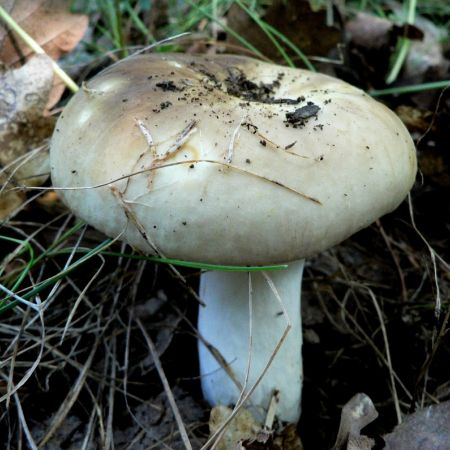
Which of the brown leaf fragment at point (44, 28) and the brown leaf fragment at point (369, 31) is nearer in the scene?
the brown leaf fragment at point (44, 28)

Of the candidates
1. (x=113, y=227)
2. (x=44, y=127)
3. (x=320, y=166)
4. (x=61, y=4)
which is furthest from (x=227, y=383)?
(x=61, y=4)

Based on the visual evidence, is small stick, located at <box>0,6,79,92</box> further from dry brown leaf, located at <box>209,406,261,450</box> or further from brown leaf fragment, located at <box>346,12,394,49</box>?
brown leaf fragment, located at <box>346,12,394,49</box>

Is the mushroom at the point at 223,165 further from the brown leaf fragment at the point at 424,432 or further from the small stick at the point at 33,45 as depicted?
the small stick at the point at 33,45

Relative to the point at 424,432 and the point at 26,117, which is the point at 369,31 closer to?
the point at 26,117

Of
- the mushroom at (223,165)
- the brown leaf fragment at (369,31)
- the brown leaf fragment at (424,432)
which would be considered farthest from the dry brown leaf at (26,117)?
the brown leaf fragment at (369,31)

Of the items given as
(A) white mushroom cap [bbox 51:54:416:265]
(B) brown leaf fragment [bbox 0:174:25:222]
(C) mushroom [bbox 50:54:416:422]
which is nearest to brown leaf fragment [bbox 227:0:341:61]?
(C) mushroom [bbox 50:54:416:422]

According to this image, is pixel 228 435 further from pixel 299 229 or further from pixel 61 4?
pixel 61 4

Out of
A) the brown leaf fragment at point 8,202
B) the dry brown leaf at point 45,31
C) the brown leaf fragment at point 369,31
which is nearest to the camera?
the brown leaf fragment at point 8,202
